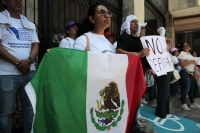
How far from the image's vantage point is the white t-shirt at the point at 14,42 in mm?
2064

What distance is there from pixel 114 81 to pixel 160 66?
1318 millimetres

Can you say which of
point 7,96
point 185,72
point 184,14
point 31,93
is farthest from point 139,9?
point 184,14

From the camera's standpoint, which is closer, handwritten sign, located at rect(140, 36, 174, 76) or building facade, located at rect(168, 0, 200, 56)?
handwritten sign, located at rect(140, 36, 174, 76)

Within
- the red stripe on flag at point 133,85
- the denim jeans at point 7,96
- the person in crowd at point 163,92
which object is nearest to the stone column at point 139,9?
the person in crowd at point 163,92

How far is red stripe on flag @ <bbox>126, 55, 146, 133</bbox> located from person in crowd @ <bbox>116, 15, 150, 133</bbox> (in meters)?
0.26

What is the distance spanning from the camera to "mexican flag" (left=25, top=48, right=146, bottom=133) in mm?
1668

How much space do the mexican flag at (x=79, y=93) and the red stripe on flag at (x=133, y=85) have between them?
0.25 feet

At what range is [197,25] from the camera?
40.6ft

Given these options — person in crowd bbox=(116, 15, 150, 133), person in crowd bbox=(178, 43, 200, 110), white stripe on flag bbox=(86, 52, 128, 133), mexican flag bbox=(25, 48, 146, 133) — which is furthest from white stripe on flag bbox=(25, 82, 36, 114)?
person in crowd bbox=(178, 43, 200, 110)

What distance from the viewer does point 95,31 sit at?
7.03 ft

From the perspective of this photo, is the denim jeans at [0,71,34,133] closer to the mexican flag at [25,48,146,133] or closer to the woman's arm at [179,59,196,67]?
the mexican flag at [25,48,146,133]

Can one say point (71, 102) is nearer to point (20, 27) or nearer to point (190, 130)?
point (20, 27)

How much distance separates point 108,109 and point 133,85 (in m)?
0.49

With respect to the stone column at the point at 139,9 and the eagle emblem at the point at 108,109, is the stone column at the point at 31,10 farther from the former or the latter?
the stone column at the point at 139,9
